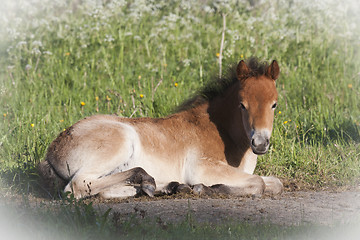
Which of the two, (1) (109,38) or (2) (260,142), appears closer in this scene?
(2) (260,142)

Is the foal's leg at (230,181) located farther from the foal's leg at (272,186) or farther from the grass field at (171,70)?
the grass field at (171,70)

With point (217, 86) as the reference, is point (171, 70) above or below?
below

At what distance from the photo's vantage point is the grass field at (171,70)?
8.45 meters

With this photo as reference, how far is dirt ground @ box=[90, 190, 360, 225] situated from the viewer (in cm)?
546

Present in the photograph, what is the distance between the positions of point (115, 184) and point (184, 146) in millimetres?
1208

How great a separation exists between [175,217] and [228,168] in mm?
1776

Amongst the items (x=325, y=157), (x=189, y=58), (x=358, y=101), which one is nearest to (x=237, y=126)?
(x=325, y=157)

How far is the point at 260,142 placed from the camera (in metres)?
6.43

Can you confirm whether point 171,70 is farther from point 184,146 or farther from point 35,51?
point 184,146

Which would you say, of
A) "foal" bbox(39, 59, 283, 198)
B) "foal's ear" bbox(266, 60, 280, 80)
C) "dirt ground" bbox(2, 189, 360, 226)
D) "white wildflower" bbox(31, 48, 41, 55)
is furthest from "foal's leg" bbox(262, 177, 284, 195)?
"white wildflower" bbox(31, 48, 41, 55)

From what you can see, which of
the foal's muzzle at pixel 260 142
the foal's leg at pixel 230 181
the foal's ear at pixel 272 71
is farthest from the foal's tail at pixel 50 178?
the foal's ear at pixel 272 71

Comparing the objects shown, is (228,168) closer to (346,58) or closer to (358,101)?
(358,101)

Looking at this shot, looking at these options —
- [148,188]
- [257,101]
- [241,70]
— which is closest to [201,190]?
[148,188]

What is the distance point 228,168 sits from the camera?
7.07 metres
